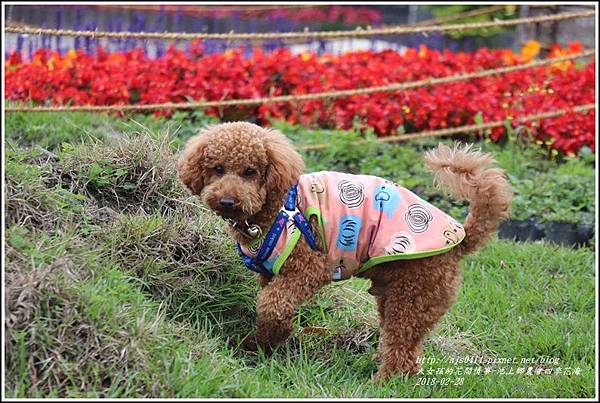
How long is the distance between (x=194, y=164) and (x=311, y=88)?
4353 mm

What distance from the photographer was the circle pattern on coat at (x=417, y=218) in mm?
3545

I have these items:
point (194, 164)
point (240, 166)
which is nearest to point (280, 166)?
point (240, 166)

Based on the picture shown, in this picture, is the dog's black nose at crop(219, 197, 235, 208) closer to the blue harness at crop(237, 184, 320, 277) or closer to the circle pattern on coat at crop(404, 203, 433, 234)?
the blue harness at crop(237, 184, 320, 277)

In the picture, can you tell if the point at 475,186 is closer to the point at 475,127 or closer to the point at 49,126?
the point at 49,126

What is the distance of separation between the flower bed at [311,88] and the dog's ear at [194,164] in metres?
3.58

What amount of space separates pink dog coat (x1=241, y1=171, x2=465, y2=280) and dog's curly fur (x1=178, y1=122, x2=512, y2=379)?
0.06 meters

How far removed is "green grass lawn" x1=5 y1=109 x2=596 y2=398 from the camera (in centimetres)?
294

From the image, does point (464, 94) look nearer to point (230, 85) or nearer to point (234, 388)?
point (230, 85)

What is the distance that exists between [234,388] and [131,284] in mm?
666

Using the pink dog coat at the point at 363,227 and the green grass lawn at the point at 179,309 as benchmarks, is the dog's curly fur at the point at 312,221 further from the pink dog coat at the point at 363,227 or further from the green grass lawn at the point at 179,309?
the green grass lawn at the point at 179,309

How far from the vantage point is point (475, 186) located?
354 cm

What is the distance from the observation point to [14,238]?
3.18 metres

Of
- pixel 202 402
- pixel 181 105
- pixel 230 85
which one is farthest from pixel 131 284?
pixel 230 85

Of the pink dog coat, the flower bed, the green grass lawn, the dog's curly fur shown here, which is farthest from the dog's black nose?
the flower bed
